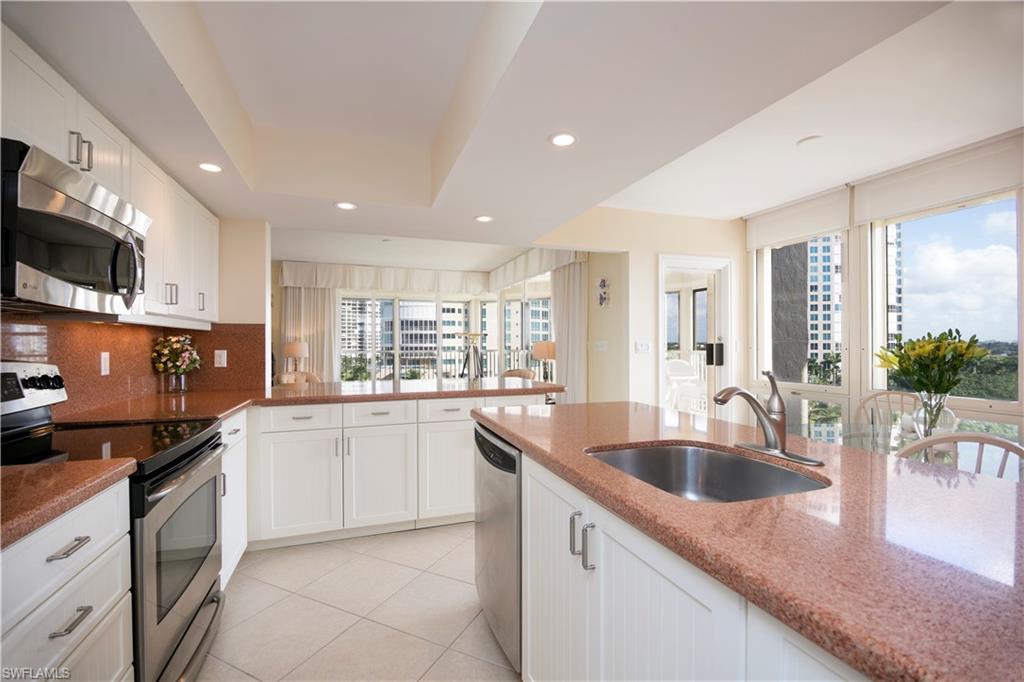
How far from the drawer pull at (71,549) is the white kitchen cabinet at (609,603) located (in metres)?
1.12

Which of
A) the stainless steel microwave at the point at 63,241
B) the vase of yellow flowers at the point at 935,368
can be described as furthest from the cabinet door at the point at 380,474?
the vase of yellow flowers at the point at 935,368

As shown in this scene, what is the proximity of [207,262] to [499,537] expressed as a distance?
251 cm

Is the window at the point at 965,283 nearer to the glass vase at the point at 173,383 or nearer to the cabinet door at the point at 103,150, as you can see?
the cabinet door at the point at 103,150

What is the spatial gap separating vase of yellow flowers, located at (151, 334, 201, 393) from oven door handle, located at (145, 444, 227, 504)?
1.23m

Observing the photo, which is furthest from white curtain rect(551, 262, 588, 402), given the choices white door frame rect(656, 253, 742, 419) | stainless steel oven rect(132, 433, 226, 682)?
stainless steel oven rect(132, 433, 226, 682)

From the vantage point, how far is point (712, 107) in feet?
5.56

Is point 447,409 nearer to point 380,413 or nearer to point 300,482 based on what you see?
point 380,413

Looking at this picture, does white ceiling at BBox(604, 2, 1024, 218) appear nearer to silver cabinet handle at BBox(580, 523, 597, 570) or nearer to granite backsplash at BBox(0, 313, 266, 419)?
silver cabinet handle at BBox(580, 523, 597, 570)

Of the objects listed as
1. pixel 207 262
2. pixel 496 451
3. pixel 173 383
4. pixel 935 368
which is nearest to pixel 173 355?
pixel 173 383

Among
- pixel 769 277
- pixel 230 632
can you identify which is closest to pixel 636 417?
pixel 230 632

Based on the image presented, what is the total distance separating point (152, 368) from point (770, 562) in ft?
10.8

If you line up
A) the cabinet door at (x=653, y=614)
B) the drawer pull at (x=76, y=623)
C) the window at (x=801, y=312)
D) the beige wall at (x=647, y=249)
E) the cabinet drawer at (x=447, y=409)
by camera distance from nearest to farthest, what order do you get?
the cabinet door at (x=653, y=614) < the drawer pull at (x=76, y=623) < the cabinet drawer at (x=447, y=409) < the window at (x=801, y=312) < the beige wall at (x=647, y=249)

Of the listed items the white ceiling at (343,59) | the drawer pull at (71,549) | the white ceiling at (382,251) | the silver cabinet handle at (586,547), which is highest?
the white ceiling at (382,251)

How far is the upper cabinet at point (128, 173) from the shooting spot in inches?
51.1
